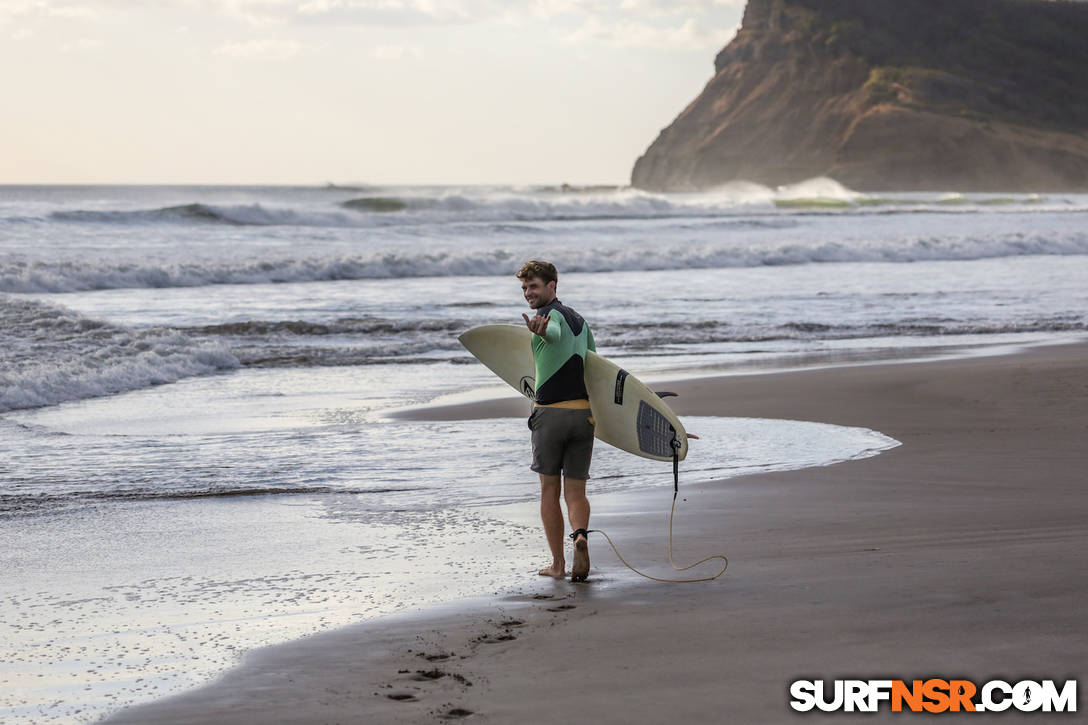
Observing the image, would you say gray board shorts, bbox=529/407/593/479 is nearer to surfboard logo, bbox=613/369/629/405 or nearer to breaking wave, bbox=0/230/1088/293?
surfboard logo, bbox=613/369/629/405

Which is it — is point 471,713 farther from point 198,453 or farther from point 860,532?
point 198,453

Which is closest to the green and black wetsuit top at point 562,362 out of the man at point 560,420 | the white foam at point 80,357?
the man at point 560,420

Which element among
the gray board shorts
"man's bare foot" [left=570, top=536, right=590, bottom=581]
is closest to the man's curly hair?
the gray board shorts

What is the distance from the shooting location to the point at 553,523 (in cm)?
532

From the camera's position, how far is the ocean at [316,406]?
4.84 m

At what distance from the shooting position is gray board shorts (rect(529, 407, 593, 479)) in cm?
532

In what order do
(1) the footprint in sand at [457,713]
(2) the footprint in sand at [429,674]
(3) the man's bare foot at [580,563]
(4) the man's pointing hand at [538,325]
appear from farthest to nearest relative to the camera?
(3) the man's bare foot at [580,563] < (4) the man's pointing hand at [538,325] < (2) the footprint in sand at [429,674] < (1) the footprint in sand at [457,713]

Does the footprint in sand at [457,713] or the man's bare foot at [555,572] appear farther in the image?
the man's bare foot at [555,572]

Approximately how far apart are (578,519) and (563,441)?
0.35 meters

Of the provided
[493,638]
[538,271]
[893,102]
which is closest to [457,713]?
[493,638]

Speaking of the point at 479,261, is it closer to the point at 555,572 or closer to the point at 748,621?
the point at 555,572

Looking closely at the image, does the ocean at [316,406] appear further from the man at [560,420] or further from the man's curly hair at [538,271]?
the man's curly hair at [538,271]

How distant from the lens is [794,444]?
8484 mm

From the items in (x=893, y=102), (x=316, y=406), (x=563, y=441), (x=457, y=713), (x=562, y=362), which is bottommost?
(x=316, y=406)
